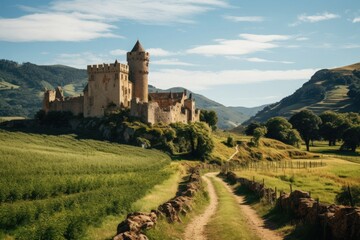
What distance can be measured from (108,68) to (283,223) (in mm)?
81900

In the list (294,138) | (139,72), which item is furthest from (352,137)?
(139,72)

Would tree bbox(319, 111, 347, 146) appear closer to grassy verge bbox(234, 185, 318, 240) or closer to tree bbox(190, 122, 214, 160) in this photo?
tree bbox(190, 122, 214, 160)

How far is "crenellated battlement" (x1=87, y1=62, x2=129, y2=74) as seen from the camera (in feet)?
340

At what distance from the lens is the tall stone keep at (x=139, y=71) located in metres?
110

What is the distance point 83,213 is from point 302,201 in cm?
1456

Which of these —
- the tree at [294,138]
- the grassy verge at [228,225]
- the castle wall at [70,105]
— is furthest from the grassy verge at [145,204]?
the tree at [294,138]

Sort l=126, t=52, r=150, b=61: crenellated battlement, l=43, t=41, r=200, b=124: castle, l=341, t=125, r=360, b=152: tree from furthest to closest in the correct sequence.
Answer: l=341, t=125, r=360, b=152: tree, l=126, t=52, r=150, b=61: crenellated battlement, l=43, t=41, r=200, b=124: castle

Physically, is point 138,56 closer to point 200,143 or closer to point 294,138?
point 200,143

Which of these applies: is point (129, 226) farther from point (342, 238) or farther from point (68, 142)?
point (68, 142)

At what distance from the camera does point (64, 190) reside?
40.7 meters

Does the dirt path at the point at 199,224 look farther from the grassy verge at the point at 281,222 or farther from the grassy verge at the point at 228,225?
the grassy verge at the point at 281,222

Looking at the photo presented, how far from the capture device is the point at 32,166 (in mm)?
49500

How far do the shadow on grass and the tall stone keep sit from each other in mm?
71933

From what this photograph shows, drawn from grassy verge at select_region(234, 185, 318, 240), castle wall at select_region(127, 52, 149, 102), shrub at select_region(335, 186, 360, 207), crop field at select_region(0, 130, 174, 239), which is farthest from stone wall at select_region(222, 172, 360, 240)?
castle wall at select_region(127, 52, 149, 102)
